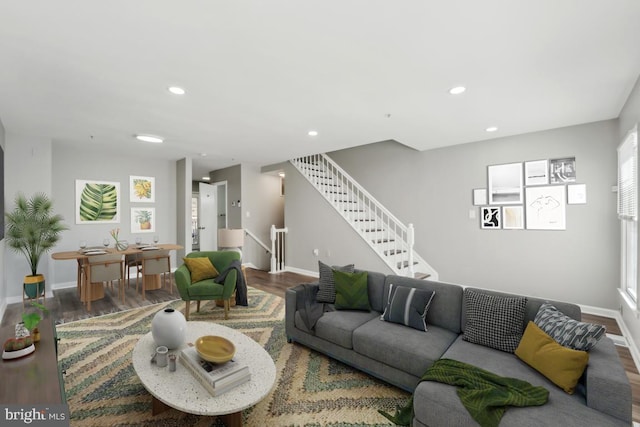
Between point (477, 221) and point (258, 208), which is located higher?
point (258, 208)

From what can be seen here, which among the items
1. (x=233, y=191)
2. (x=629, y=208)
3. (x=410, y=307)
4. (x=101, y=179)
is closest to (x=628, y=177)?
(x=629, y=208)

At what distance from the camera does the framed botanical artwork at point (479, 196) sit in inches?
185

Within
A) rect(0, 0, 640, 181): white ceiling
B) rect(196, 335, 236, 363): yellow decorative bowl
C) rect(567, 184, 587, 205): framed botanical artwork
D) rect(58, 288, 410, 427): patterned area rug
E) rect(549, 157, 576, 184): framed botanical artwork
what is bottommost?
rect(58, 288, 410, 427): patterned area rug

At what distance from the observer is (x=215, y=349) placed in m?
1.95

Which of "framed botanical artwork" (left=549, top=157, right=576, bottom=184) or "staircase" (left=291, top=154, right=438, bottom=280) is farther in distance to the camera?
"staircase" (left=291, top=154, right=438, bottom=280)

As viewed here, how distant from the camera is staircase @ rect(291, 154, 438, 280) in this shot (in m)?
5.04

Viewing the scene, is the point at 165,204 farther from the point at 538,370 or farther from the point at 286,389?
the point at 538,370

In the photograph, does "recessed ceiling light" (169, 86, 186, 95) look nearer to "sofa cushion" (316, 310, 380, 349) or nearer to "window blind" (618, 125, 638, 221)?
"sofa cushion" (316, 310, 380, 349)

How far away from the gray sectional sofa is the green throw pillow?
63 millimetres

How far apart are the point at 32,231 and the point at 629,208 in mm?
7126

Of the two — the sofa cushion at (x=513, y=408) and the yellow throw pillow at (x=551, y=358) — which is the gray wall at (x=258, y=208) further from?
the yellow throw pillow at (x=551, y=358)

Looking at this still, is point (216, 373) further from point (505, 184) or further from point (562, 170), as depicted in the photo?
point (562, 170)

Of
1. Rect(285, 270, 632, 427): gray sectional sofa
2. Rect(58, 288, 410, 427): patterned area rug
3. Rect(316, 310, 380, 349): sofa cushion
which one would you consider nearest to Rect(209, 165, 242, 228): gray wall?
Rect(58, 288, 410, 427): patterned area rug

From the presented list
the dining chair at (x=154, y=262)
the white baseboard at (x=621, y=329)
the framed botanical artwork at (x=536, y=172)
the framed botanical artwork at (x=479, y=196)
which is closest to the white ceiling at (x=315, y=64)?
the framed botanical artwork at (x=536, y=172)
